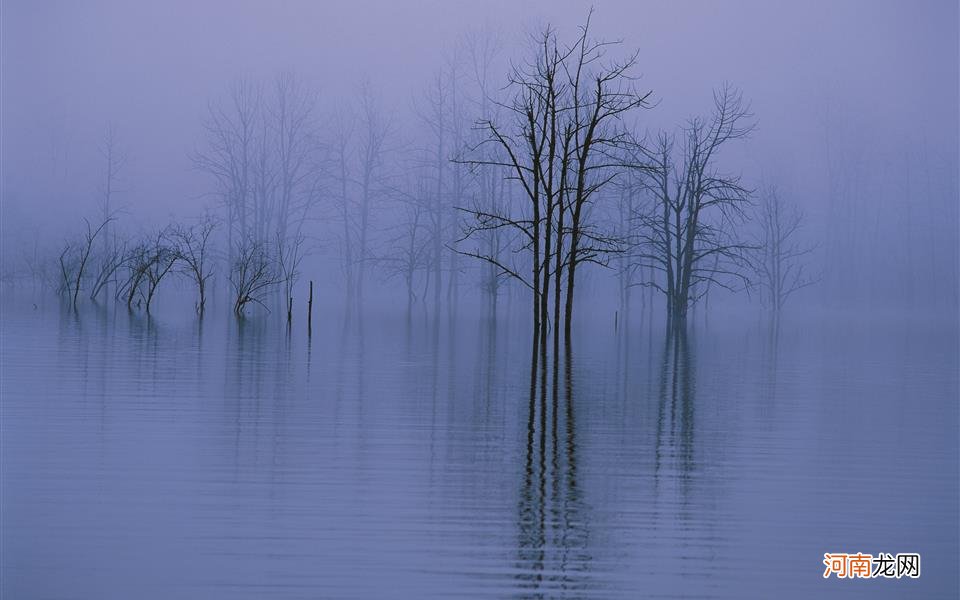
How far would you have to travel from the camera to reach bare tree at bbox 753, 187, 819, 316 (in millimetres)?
56031

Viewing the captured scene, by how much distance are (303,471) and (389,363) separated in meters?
9.36

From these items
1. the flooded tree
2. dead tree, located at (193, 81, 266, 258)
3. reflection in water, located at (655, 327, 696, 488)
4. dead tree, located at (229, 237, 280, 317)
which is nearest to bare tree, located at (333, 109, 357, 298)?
the flooded tree

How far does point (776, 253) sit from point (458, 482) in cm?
5212

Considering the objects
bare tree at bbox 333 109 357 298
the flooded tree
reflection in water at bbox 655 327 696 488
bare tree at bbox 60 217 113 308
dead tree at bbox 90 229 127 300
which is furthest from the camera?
bare tree at bbox 333 109 357 298

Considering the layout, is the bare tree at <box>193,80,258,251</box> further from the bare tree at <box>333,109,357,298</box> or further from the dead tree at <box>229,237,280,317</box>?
the dead tree at <box>229,237,280,317</box>

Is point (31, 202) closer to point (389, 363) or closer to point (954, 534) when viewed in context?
point (389, 363)

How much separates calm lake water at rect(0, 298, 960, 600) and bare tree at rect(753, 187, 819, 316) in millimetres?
29010

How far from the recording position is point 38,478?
284 inches

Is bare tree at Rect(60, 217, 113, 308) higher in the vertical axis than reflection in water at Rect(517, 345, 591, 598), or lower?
higher

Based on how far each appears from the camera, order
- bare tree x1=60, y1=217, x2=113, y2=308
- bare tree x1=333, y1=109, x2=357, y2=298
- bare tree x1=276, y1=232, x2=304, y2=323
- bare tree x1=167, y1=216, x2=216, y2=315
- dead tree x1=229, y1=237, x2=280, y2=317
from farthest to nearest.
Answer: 1. bare tree x1=333, y1=109, x2=357, y2=298
2. bare tree x1=60, y1=217, x2=113, y2=308
3. dead tree x1=229, y1=237, x2=280, y2=317
4. bare tree x1=167, y1=216, x2=216, y2=315
5. bare tree x1=276, y1=232, x2=304, y2=323

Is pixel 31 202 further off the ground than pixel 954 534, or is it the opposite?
pixel 31 202

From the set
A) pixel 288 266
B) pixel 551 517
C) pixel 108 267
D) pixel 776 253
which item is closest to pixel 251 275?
pixel 108 267

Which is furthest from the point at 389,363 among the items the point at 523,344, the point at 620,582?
the point at 620,582

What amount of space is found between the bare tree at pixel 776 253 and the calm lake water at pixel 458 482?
95.2ft
